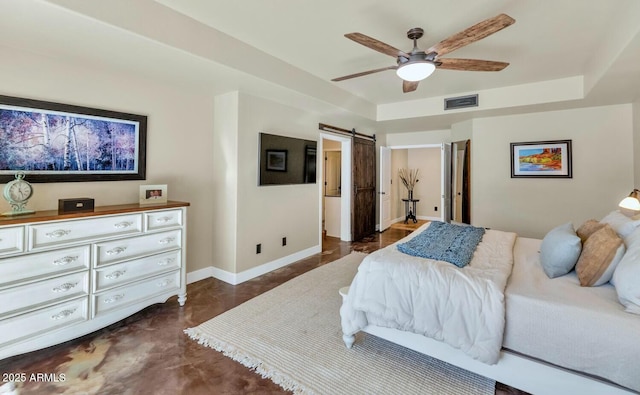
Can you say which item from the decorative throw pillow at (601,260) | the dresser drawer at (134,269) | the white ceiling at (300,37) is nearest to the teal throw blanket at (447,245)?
the decorative throw pillow at (601,260)

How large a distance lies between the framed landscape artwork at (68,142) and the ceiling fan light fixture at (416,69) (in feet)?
8.49

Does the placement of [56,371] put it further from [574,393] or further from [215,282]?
[574,393]

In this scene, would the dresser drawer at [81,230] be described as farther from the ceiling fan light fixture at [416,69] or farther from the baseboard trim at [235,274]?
the ceiling fan light fixture at [416,69]

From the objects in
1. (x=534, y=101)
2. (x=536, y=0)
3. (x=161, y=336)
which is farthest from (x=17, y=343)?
(x=534, y=101)

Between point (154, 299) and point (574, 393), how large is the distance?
10.0 feet

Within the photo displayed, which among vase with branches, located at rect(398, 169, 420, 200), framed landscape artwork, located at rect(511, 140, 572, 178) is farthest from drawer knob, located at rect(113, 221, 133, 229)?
vase with branches, located at rect(398, 169, 420, 200)

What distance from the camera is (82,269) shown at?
219 cm

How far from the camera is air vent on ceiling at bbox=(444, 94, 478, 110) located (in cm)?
433

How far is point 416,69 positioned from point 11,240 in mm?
3164

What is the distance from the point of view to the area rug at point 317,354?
5.93 feet

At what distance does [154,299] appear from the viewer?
265cm

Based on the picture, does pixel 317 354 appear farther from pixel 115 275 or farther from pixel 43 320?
pixel 43 320

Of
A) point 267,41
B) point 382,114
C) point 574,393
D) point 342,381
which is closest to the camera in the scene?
point 574,393

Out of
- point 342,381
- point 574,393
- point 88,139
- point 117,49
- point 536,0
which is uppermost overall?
point 536,0
